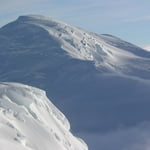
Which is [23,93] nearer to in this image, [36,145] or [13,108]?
[13,108]

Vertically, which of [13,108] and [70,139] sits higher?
[13,108]

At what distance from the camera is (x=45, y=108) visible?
Result: 511 ft

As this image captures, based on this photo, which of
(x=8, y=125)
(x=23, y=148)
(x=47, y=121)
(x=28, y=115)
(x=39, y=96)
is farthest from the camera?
(x=39, y=96)

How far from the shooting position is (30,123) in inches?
5290

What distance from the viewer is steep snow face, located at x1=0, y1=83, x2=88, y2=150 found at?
122188 millimetres

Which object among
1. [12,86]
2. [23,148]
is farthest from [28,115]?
[23,148]

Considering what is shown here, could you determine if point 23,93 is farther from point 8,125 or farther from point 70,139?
point 8,125

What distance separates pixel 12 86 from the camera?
489 feet

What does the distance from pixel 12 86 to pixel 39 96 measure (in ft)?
40.6

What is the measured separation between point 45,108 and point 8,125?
3077 centimetres

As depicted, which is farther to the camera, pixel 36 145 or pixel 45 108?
pixel 45 108

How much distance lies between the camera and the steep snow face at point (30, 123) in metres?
122

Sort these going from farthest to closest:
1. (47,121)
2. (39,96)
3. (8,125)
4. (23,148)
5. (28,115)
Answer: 1. (39,96)
2. (47,121)
3. (28,115)
4. (8,125)
5. (23,148)

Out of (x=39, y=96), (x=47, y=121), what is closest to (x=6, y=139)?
(x=47, y=121)
